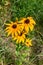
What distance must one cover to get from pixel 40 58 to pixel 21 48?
23 centimetres

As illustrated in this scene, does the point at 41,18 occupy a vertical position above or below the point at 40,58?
above

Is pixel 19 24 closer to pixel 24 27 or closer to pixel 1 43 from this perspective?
pixel 24 27

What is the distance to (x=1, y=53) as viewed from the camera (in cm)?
240

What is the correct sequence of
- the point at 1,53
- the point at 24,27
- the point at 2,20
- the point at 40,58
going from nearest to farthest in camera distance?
the point at 24,27
the point at 1,53
the point at 40,58
the point at 2,20

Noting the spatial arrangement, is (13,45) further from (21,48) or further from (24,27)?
(24,27)

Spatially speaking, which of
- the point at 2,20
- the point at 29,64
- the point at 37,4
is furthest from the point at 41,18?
the point at 29,64

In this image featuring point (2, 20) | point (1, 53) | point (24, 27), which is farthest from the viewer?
point (2, 20)

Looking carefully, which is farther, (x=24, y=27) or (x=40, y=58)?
(x=40, y=58)

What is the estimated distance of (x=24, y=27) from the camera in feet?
7.11

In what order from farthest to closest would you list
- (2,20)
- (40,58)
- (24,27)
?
(2,20)
(40,58)
(24,27)

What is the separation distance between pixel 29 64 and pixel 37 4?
0.72 m

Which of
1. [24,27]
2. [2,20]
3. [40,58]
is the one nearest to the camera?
[24,27]

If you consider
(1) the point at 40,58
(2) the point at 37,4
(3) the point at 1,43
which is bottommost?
(1) the point at 40,58

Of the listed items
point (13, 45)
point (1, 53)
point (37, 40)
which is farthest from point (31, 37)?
point (1, 53)
